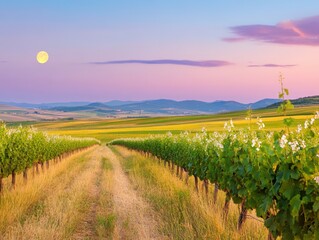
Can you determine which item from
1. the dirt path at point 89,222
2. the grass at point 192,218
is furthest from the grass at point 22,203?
the grass at point 192,218

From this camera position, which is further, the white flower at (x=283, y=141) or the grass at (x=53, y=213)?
the grass at (x=53, y=213)

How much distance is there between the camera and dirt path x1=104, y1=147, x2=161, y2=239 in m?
10.5

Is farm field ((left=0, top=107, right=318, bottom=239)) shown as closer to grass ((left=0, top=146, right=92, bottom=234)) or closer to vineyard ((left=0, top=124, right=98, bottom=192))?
grass ((left=0, top=146, right=92, bottom=234))

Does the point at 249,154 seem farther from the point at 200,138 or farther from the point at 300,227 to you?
the point at 200,138

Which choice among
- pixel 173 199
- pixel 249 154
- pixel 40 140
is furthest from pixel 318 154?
pixel 40 140

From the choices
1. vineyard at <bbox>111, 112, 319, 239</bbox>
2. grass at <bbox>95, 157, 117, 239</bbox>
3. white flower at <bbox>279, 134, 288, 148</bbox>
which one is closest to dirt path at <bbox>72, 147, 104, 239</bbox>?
grass at <bbox>95, 157, 117, 239</bbox>

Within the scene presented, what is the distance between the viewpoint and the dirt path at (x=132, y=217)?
10.5 metres

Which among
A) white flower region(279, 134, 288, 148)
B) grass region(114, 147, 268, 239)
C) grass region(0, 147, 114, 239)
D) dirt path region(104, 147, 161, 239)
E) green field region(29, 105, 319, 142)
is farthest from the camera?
green field region(29, 105, 319, 142)

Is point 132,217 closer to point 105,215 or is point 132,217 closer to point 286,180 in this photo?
point 105,215

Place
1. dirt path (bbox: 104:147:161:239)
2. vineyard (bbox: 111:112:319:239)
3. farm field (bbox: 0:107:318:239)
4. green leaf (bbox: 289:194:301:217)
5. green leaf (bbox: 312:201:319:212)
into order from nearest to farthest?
green leaf (bbox: 312:201:319:212), green leaf (bbox: 289:194:301:217), vineyard (bbox: 111:112:319:239), farm field (bbox: 0:107:318:239), dirt path (bbox: 104:147:161:239)

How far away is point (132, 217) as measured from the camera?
12266 mm

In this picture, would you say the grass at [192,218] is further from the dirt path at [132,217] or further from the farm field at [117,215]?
the dirt path at [132,217]

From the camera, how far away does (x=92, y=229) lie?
1123cm

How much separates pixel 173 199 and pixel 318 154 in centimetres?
858
